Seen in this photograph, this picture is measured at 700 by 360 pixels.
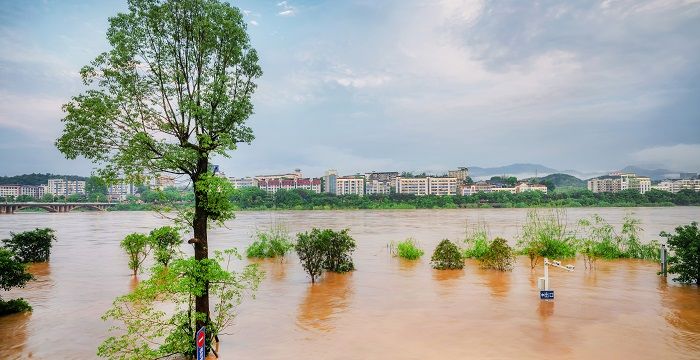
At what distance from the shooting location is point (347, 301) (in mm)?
12156

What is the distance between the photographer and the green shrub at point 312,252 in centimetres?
1492

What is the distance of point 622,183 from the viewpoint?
529 ft

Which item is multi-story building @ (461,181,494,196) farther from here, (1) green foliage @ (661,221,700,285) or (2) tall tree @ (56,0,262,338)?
(2) tall tree @ (56,0,262,338)

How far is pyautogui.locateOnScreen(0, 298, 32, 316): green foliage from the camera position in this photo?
11125 millimetres

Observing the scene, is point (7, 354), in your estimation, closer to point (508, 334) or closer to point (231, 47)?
point (231, 47)

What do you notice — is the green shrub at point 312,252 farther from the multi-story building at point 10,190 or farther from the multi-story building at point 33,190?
the multi-story building at point 33,190

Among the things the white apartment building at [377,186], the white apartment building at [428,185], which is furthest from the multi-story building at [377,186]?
the white apartment building at [428,185]

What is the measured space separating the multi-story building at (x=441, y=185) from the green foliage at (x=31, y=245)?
489ft

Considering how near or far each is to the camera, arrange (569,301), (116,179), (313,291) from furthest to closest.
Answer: (313,291)
(569,301)
(116,179)

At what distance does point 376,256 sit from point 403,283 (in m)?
6.84

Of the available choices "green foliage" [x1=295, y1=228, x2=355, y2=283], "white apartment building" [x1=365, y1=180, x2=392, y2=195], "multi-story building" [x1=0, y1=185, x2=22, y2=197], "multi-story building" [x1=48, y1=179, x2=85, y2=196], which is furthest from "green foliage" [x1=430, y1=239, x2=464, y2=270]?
"multi-story building" [x1=0, y1=185, x2=22, y2=197]

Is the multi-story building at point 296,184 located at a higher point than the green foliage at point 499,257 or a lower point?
higher

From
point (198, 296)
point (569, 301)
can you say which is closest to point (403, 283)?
point (569, 301)

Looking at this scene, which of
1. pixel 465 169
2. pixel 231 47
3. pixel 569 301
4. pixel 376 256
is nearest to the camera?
pixel 231 47
